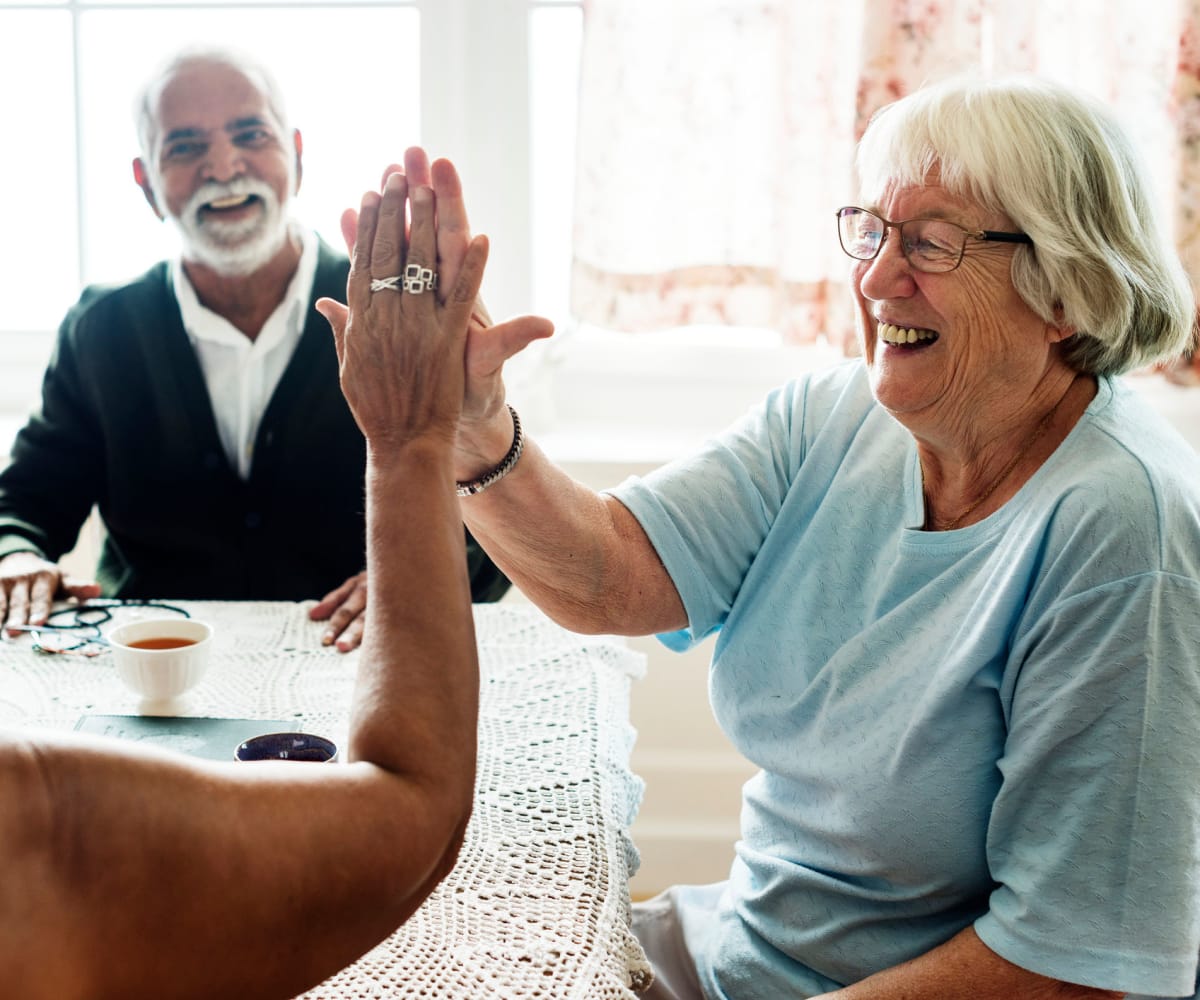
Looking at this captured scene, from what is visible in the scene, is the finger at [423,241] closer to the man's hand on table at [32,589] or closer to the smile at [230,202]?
the man's hand on table at [32,589]

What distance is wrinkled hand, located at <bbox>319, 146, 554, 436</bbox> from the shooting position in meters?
1.14

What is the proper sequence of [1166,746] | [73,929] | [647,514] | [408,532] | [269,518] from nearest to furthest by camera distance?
1. [73,929]
2. [408,532]
3. [1166,746]
4. [647,514]
5. [269,518]

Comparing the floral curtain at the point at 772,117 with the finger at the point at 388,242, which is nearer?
the finger at the point at 388,242

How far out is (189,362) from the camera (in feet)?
7.43

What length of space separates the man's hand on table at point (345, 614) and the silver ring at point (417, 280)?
587 mm

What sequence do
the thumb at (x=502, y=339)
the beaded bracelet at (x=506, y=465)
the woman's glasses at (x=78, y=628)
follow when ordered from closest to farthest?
the thumb at (x=502, y=339) → the beaded bracelet at (x=506, y=465) → the woman's glasses at (x=78, y=628)

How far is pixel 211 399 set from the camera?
228 cm

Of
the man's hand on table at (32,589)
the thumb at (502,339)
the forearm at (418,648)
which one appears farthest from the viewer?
the man's hand on table at (32,589)

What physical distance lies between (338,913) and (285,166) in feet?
5.99

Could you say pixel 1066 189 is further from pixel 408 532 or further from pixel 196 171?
pixel 196 171

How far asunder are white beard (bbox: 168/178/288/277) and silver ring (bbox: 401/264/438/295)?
1.26 meters

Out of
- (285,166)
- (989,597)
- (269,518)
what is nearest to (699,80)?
(285,166)

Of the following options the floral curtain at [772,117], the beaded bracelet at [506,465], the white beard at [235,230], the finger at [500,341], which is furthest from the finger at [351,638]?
the floral curtain at [772,117]

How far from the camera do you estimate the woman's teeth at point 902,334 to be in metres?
1.26
